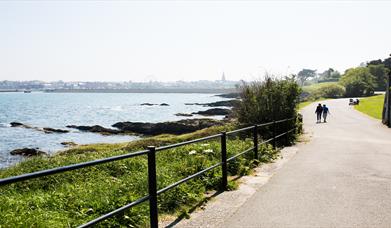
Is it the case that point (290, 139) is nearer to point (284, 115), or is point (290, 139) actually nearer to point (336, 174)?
point (284, 115)

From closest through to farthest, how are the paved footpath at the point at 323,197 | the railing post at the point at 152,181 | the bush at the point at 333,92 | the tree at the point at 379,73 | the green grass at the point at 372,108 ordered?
the railing post at the point at 152,181 → the paved footpath at the point at 323,197 → the green grass at the point at 372,108 → the bush at the point at 333,92 → the tree at the point at 379,73

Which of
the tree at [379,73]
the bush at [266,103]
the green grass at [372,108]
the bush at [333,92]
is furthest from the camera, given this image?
the tree at [379,73]

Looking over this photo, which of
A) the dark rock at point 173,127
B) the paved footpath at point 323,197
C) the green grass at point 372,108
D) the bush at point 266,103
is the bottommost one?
the dark rock at point 173,127

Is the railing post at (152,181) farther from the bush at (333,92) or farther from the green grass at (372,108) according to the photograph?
the bush at (333,92)

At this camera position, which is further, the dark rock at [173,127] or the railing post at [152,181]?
the dark rock at [173,127]

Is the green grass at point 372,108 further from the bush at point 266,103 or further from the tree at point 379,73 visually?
the tree at point 379,73

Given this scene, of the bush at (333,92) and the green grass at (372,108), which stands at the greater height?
the green grass at (372,108)

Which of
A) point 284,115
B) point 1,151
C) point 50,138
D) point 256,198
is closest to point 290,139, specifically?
point 284,115

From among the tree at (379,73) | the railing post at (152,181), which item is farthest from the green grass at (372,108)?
the tree at (379,73)

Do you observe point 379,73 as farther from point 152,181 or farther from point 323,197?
point 152,181

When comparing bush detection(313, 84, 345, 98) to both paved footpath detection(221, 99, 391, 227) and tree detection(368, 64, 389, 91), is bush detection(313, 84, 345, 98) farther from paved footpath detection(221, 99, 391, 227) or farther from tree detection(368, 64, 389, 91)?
paved footpath detection(221, 99, 391, 227)

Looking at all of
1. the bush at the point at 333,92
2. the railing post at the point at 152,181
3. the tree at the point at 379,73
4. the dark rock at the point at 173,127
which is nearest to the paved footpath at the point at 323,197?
the railing post at the point at 152,181

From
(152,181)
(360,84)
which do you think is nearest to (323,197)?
(152,181)

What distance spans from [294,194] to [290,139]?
34.6 feet
